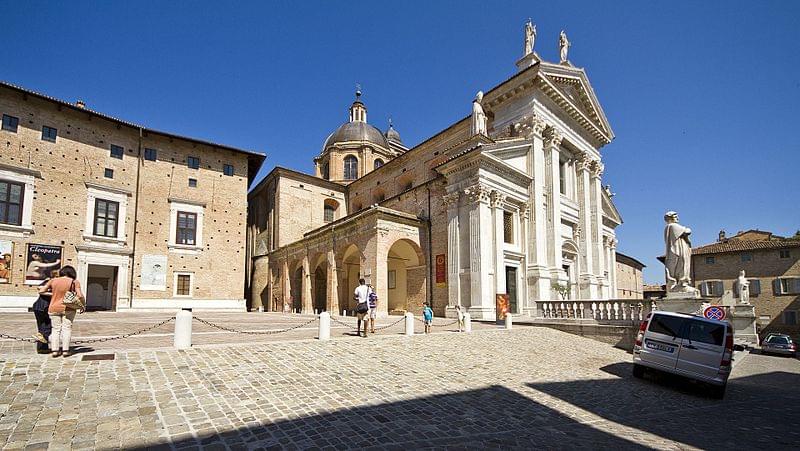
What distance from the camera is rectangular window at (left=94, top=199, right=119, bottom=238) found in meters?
23.3

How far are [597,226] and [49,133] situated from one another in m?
33.2

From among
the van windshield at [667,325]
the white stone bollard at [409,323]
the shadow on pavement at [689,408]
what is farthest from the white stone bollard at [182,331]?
the van windshield at [667,325]

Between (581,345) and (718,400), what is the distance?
4905mm

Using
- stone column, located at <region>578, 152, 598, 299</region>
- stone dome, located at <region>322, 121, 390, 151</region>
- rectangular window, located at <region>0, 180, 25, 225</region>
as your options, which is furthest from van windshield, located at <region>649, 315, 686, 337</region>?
stone dome, located at <region>322, 121, 390, 151</region>

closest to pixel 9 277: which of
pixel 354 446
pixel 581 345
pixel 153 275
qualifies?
pixel 153 275

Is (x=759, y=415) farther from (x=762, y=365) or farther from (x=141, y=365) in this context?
(x=762, y=365)

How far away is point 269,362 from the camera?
774 cm

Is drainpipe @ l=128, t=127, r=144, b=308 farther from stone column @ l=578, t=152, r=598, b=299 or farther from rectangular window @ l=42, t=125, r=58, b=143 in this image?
stone column @ l=578, t=152, r=598, b=299

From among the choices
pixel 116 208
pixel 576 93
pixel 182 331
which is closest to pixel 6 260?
pixel 116 208

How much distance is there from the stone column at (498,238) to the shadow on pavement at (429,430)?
43.7 ft

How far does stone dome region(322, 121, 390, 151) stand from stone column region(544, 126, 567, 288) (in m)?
20.0

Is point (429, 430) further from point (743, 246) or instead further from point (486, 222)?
point (743, 246)

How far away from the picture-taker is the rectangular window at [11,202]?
67.3 feet

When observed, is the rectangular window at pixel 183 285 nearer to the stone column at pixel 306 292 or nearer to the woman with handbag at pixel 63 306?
the stone column at pixel 306 292
